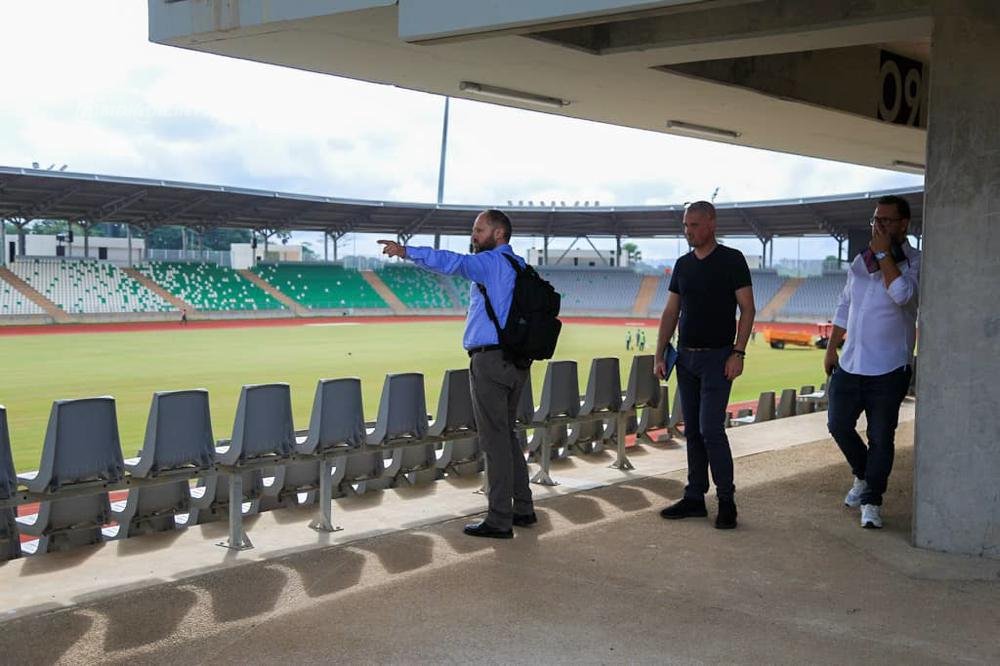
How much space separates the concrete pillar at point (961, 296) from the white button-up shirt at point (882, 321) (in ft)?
1.45

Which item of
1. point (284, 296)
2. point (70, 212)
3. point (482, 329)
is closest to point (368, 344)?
point (70, 212)

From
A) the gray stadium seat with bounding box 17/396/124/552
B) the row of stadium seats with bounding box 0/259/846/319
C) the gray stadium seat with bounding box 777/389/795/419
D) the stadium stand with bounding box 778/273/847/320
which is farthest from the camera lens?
the stadium stand with bounding box 778/273/847/320

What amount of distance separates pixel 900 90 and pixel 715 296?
170 inches

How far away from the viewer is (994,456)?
5.20 m

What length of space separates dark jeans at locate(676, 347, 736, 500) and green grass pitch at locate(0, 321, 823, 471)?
816 centimetres

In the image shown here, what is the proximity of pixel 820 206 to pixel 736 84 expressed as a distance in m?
47.1

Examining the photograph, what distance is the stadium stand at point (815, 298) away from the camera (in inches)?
2322

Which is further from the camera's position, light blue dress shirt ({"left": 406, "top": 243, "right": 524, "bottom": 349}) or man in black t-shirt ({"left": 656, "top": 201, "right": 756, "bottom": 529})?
man in black t-shirt ({"left": 656, "top": 201, "right": 756, "bottom": 529})

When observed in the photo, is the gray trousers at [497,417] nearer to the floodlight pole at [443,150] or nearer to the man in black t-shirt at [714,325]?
the man in black t-shirt at [714,325]

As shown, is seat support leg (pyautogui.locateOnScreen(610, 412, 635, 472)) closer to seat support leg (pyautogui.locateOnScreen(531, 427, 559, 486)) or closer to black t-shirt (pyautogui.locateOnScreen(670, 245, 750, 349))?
seat support leg (pyautogui.locateOnScreen(531, 427, 559, 486))

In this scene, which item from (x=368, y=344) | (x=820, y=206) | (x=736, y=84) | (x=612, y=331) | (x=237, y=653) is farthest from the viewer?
(x=820, y=206)

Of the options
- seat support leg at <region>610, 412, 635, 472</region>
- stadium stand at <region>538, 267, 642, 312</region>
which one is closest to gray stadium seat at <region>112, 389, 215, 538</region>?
seat support leg at <region>610, 412, 635, 472</region>

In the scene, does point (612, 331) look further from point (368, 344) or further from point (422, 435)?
point (422, 435)

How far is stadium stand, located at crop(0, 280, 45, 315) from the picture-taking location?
4322 centimetres
